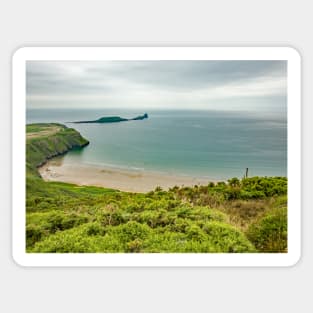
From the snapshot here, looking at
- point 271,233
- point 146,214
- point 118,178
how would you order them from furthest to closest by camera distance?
1. point 118,178
2. point 146,214
3. point 271,233

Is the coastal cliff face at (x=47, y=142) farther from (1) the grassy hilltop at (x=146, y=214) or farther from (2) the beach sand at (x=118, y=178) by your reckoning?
(2) the beach sand at (x=118, y=178)

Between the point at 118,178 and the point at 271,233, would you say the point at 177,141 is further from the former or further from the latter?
the point at 271,233

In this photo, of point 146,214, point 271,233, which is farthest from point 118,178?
point 271,233

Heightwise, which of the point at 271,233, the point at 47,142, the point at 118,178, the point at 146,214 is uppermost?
the point at 47,142

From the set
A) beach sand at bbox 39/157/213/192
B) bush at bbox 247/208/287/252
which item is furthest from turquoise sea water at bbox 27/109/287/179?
bush at bbox 247/208/287/252

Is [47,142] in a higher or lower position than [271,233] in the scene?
higher

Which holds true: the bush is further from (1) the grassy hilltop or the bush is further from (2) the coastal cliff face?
(2) the coastal cliff face
